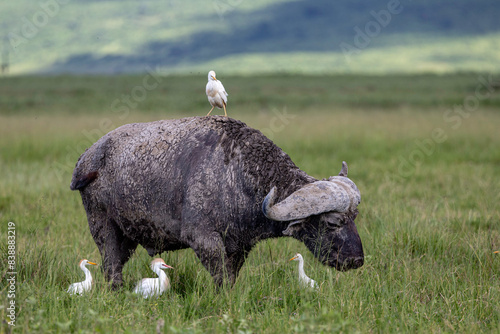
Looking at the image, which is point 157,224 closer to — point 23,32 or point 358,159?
point 23,32

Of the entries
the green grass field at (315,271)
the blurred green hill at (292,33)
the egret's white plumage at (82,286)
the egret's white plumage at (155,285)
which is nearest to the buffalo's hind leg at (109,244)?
the green grass field at (315,271)

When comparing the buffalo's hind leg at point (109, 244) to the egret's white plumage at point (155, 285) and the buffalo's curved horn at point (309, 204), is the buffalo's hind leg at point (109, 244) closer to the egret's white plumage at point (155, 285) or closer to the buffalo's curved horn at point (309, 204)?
the egret's white plumage at point (155, 285)

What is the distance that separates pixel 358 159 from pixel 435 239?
879 cm

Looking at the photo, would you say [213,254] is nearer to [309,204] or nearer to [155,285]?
[155,285]

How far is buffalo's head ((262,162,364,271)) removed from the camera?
14.0 feet

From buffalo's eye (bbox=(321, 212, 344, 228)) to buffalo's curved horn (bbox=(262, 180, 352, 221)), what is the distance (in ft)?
0.25

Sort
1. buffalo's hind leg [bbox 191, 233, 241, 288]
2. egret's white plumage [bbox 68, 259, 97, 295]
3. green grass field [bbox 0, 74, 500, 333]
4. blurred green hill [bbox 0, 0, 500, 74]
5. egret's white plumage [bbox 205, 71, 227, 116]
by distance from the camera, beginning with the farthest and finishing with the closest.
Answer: blurred green hill [bbox 0, 0, 500, 74] < egret's white plumage [bbox 205, 71, 227, 116] < egret's white plumage [bbox 68, 259, 97, 295] < buffalo's hind leg [bbox 191, 233, 241, 288] < green grass field [bbox 0, 74, 500, 333]

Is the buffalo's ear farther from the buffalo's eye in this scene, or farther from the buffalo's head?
the buffalo's eye

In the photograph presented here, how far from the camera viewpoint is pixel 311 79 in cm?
6744

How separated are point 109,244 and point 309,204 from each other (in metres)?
2.10

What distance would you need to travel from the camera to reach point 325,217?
4395 millimetres

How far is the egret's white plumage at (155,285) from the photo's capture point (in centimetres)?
475

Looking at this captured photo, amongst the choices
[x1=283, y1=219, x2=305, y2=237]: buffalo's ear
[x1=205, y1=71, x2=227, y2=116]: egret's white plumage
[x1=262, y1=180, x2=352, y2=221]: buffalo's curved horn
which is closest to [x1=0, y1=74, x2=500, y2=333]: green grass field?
[x1=283, y1=219, x2=305, y2=237]: buffalo's ear

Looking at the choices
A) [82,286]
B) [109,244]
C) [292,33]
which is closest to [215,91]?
[109,244]
